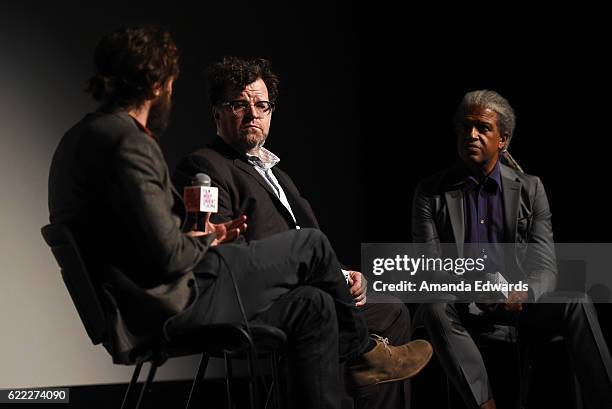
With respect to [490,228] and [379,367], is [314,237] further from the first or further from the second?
[490,228]

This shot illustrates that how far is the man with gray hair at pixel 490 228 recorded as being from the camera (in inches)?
128

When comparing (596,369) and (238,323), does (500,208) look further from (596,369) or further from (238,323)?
(238,323)

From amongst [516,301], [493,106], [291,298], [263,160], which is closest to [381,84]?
[493,106]

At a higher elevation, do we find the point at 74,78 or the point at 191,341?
the point at 74,78

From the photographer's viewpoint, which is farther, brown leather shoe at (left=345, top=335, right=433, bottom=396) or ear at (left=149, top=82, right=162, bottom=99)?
brown leather shoe at (left=345, top=335, right=433, bottom=396)

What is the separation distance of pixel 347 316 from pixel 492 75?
2.58 m

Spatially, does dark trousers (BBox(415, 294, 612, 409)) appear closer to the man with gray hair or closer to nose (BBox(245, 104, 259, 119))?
the man with gray hair

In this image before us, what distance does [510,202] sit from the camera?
3.56 meters

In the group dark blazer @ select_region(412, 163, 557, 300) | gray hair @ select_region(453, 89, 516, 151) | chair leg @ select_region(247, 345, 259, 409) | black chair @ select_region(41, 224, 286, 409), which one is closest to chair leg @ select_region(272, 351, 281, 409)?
black chair @ select_region(41, 224, 286, 409)

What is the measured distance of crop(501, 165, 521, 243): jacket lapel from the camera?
11.6 feet

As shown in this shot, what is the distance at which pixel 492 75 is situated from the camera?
4473 mm

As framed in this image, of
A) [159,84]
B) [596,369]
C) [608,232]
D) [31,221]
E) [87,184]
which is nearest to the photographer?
[87,184]

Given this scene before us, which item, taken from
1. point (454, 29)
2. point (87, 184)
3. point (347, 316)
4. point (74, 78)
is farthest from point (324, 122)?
point (87, 184)

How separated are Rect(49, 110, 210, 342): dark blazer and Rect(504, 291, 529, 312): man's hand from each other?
1664mm
